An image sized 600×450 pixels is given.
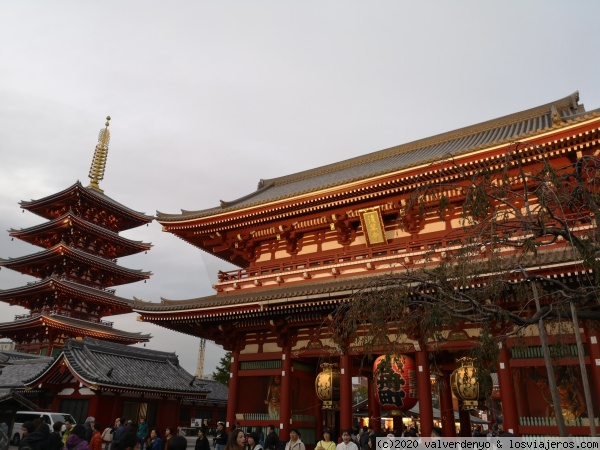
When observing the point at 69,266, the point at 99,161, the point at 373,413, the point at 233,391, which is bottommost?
the point at 373,413

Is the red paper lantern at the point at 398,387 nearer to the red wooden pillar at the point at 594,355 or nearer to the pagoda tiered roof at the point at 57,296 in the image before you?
the red wooden pillar at the point at 594,355

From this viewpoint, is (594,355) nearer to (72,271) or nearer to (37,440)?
(37,440)

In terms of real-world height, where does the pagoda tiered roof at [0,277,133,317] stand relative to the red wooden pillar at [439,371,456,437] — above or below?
above

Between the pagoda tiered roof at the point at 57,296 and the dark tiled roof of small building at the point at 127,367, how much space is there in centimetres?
726

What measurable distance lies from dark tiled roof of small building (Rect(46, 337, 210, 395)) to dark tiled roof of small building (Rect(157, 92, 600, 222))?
814 cm

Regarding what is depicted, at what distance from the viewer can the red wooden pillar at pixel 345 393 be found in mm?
14148

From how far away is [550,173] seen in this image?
23.2 ft

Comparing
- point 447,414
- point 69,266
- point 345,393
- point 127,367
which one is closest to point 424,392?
point 345,393

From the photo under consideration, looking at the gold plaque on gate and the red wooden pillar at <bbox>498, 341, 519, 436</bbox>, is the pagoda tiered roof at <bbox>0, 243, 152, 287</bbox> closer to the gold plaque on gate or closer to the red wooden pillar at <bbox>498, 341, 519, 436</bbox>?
the gold plaque on gate

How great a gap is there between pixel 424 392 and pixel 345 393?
8.45ft

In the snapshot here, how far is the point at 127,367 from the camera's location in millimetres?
24703

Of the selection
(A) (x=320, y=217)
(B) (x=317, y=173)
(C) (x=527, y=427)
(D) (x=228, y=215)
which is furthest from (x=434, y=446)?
(B) (x=317, y=173)

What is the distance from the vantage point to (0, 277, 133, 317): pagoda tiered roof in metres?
34.2

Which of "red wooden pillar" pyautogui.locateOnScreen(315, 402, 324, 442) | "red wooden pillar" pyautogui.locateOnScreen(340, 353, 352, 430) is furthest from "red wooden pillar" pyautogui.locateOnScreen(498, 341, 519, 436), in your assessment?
"red wooden pillar" pyautogui.locateOnScreen(315, 402, 324, 442)
